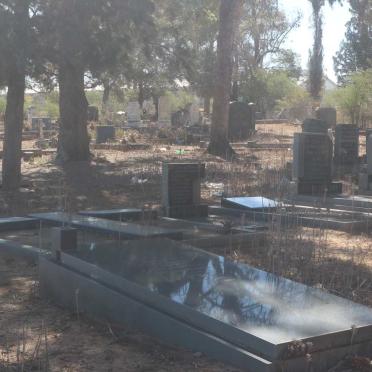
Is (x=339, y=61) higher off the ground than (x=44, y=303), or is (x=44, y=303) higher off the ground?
(x=339, y=61)

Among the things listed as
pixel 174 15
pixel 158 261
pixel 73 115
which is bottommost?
pixel 158 261

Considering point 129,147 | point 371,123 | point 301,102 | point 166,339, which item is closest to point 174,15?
point 129,147

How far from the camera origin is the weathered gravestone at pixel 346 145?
693 inches

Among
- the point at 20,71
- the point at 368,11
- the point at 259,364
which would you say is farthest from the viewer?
the point at 368,11

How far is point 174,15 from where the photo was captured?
1966 centimetres

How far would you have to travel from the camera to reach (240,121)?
3044 centimetres

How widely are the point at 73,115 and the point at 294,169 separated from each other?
798cm

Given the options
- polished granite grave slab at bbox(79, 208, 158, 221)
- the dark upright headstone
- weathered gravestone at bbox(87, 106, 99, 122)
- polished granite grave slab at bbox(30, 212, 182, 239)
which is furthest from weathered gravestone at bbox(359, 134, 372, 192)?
weathered gravestone at bbox(87, 106, 99, 122)

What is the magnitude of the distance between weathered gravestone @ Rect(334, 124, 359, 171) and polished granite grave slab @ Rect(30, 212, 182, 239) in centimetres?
983

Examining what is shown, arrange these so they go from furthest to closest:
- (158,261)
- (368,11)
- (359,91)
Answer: (368,11) < (359,91) < (158,261)

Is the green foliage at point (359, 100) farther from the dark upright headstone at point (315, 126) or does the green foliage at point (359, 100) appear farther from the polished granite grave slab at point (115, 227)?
the polished granite grave slab at point (115, 227)

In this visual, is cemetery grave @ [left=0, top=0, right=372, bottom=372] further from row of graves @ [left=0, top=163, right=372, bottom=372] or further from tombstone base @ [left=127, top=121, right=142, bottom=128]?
tombstone base @ [left=127, top=121, right=142, bottom=128]

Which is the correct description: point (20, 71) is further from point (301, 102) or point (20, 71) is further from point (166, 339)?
point (301, 102)

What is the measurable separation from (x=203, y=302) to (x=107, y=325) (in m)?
0.87
